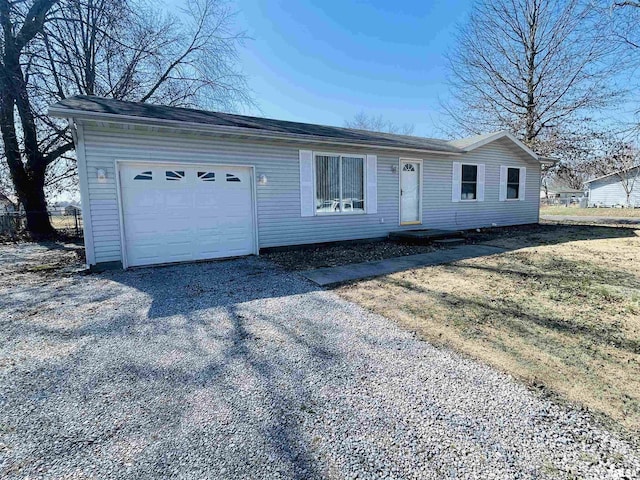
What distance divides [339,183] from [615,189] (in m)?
37.3

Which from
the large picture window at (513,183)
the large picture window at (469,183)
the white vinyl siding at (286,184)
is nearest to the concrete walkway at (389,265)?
the white vinyl siding at (286,184)

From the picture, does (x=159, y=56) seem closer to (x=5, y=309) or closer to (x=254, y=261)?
(x=254, y=261)

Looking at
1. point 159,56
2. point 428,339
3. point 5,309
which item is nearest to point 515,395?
point 428,339

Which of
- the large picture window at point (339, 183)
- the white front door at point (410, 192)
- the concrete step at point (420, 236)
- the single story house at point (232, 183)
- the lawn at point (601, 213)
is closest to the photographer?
the single story house at point (232, 183)

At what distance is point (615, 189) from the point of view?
104ft

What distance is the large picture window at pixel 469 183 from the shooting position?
1068 cm

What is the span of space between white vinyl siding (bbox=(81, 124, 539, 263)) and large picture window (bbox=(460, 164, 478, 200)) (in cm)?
25

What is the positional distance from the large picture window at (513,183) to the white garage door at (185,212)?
993cm

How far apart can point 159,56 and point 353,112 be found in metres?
25.5

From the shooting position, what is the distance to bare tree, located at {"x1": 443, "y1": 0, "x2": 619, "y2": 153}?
16016 mm

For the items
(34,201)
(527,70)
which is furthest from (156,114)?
(527,70)

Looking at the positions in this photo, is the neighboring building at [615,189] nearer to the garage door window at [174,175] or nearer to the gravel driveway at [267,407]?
the garage door window at [174,175]

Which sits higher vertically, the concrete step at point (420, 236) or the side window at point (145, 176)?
the side window at point (145, 176)

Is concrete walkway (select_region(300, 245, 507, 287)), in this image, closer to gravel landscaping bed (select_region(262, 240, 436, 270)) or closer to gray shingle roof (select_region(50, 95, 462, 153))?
gravel landscaping bed (select_region(262, 240, 436, 270))
